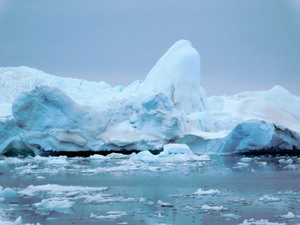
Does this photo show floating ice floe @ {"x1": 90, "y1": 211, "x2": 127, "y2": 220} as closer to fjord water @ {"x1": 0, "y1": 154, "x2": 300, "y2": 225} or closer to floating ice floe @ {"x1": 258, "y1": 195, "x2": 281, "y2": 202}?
fjord water @ {"x1": 0, "y1": 154, "x2": 300, "y2": 225}

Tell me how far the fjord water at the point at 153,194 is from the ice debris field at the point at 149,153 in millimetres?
21

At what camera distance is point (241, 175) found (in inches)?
556

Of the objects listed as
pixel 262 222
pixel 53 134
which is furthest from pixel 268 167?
pixel 262 222

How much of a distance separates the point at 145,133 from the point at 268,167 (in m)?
6.13

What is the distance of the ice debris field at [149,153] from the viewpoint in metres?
8.47

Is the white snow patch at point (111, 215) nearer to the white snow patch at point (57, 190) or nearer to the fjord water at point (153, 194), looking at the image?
the fjord water at point (153, 194)

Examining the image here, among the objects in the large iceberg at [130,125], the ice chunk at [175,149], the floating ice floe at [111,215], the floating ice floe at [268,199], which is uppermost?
the large iceberg at [130,125]

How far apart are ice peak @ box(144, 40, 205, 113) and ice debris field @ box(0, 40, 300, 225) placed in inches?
2.0

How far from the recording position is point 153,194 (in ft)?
34.5

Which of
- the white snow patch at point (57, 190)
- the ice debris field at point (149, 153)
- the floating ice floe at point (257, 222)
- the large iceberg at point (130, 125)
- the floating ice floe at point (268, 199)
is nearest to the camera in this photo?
the floating ice floe at point (257, 222)

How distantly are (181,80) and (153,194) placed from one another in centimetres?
1528

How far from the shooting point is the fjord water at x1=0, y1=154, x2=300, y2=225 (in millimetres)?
7812

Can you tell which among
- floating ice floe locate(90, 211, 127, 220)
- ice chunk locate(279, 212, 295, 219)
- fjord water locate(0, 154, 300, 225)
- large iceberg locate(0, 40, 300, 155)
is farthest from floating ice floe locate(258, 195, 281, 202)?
large iceberg locate(0, 40, 300, 155)

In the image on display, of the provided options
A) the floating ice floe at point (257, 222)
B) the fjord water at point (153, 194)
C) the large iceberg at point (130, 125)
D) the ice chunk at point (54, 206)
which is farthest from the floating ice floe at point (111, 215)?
the large iceberg at point (130, 125)
